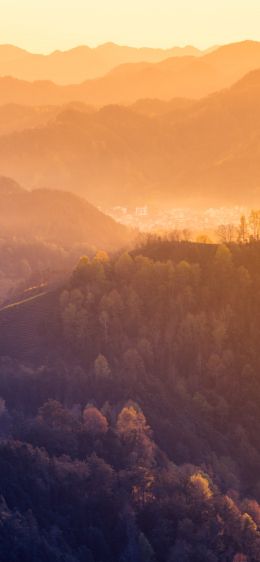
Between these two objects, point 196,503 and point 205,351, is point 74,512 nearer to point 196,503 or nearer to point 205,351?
point 196,503

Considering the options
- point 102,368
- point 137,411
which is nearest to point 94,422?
point 137,411

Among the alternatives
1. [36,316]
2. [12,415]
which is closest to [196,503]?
[12,415]

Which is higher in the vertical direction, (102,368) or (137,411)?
(102,368)

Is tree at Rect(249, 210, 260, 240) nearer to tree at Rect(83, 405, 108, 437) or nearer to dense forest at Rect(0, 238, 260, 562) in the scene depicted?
dense forest at Rect(0, 238, 260, 562)

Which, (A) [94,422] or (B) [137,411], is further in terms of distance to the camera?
(B) [137,411]

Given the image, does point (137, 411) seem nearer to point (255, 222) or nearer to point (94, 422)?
point (94, 422)

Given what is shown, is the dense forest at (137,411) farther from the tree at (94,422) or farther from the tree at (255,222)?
the tree at (255,222)

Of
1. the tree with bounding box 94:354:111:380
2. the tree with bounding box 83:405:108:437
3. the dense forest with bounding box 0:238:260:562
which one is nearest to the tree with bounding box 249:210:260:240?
the dense forest with bounding box 0:238:260:562

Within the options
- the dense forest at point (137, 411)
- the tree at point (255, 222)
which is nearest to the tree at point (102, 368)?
the dense forest at point (137, 411)

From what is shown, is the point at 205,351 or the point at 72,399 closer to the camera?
the point at 72,399
